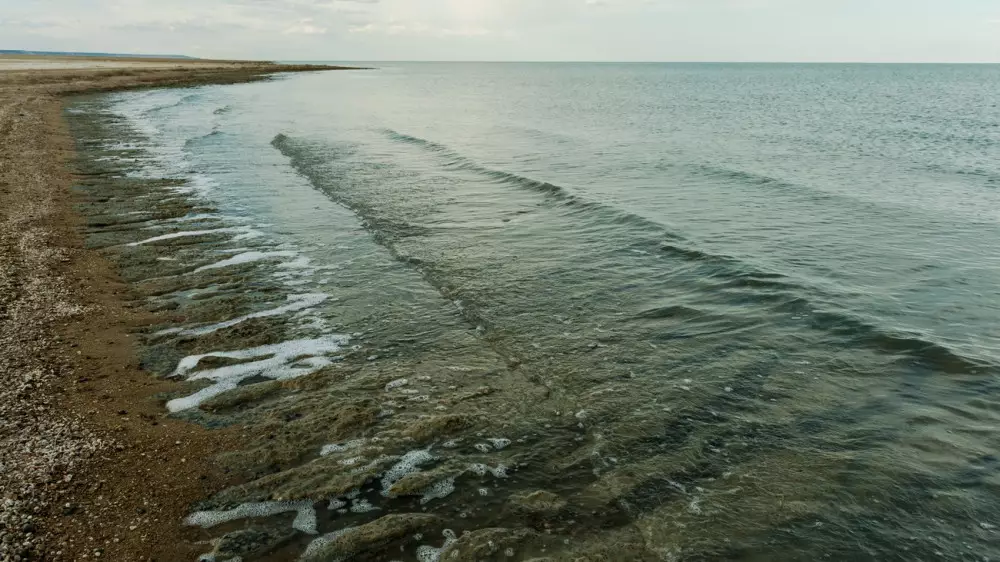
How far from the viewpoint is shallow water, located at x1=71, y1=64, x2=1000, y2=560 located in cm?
518

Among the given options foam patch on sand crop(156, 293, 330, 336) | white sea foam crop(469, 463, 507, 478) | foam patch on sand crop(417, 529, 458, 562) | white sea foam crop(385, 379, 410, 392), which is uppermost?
foam patch on sand crop(156, 293, 330, 336)

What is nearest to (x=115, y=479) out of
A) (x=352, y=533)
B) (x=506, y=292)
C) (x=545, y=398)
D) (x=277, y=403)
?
(x=277, y=403)

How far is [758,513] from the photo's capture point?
16.9ft

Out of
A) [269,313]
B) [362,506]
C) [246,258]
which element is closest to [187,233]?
[246,258]

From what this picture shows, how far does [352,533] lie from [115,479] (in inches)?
89.5

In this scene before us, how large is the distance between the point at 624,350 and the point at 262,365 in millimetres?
4895

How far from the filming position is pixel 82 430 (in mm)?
5852

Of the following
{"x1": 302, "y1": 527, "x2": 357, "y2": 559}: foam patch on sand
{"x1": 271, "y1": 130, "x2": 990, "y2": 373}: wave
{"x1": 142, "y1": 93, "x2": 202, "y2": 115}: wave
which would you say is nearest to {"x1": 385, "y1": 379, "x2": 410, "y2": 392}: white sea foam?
{"x1": 271, "y1": 130, "x2": 990, "y2": 373}: wave

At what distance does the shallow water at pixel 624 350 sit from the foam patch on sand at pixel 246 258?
0.27ft

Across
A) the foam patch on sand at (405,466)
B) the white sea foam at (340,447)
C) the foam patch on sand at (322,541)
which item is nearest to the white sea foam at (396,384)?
the white sea foam at (340,447)

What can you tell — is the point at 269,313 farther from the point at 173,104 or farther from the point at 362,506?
the point at 173,104

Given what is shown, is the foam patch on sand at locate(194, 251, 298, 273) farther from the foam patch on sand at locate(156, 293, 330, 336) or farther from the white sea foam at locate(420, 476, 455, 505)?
the white sea foam at locate(420, 476, 455, 505)

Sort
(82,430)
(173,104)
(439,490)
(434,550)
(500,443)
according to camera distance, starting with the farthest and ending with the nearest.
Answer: (173,104)
(500,443)
(82,430)
(439,490)
(434,550)

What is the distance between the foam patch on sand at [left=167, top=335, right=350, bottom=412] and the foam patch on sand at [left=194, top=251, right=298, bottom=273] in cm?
382
